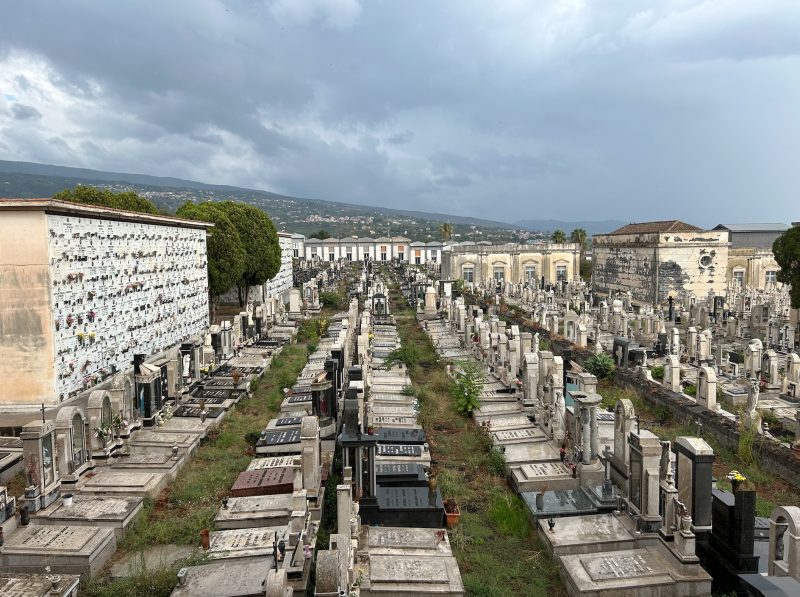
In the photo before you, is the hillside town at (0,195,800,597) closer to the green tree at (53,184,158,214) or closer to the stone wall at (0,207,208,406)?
the stone wall at (0,207,208,406)

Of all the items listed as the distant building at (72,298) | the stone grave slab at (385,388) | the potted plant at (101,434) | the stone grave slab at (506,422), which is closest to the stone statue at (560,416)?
the stone grave slab at (506,422)

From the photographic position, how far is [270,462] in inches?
463

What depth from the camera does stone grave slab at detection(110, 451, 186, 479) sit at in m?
11.5

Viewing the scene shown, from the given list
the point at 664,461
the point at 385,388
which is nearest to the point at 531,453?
the point at 664,461

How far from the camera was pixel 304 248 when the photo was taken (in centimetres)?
10044

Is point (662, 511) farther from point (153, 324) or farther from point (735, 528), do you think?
point (153, 324)

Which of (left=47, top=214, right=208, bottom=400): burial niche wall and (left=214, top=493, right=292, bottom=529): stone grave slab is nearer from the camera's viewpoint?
(left=214, top=493, right=292, bottom=529): stone grave slab

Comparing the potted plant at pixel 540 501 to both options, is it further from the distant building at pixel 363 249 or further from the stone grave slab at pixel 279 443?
the distant building at pixel 363 249

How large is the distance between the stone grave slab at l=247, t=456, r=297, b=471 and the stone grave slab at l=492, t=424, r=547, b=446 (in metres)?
4.19

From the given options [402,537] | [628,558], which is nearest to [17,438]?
[402,537]

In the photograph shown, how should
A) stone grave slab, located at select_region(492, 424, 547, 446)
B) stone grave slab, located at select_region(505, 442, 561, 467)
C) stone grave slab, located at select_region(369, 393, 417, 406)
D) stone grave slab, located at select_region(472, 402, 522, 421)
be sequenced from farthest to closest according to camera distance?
stone grave slab, located at select_region(369, 393, 417, 406) < stone grave slab, located at select_region(472, 402, 522, 421) < stone grave slab, located at select_region(492, 424, 547, 446) < stone grave slab, located at select_region(505, 442, 561, 467)

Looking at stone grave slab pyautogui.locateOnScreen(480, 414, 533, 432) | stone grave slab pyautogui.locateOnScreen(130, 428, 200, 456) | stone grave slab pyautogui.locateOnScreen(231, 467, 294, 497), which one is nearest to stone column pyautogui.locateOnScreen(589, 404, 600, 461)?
stone grave slab pyautogui.locateOnScreen(480, 414, 533, 432)

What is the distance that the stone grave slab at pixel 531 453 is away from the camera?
38.3 ft

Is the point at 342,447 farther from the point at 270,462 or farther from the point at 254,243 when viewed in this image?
the point at 254,243
